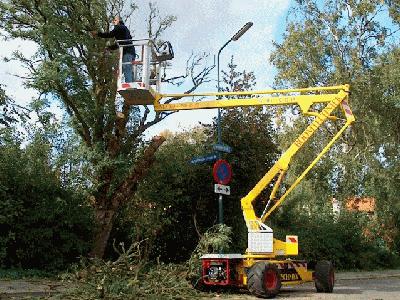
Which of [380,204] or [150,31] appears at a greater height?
[150,31]

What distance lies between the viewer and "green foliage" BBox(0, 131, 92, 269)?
Result: 16.5m

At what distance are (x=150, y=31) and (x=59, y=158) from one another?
7.25 m

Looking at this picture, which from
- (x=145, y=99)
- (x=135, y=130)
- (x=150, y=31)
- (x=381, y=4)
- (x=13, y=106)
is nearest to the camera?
(x=145, y=99)

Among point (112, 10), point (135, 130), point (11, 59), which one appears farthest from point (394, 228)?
point (11, 59)

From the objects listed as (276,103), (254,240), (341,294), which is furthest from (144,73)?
(341,294)

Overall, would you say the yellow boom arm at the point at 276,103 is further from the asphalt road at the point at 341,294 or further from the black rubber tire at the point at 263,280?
the asphalt road at the point at 341,294

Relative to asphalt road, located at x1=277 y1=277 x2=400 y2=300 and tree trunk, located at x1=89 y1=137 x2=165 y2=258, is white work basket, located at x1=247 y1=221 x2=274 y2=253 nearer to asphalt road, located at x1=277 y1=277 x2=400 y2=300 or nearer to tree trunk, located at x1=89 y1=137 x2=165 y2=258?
asphalt road, located at x1=277 y1=277 x2=400 y2=300

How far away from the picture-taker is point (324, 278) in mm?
14570

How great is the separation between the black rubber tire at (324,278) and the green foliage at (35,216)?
294 inches

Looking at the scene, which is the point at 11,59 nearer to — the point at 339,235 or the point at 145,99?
the point at 145,99

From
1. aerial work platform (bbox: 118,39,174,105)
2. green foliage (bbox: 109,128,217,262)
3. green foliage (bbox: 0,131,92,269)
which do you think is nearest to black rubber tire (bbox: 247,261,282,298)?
aerial work platform (bbox: 118,39,174,105)

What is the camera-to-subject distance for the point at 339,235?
26344mm

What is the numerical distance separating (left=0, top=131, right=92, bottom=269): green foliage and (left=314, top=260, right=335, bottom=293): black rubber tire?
7.46 meters

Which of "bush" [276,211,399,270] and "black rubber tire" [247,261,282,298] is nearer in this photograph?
"black rubber tire" [247,261,282,298]
